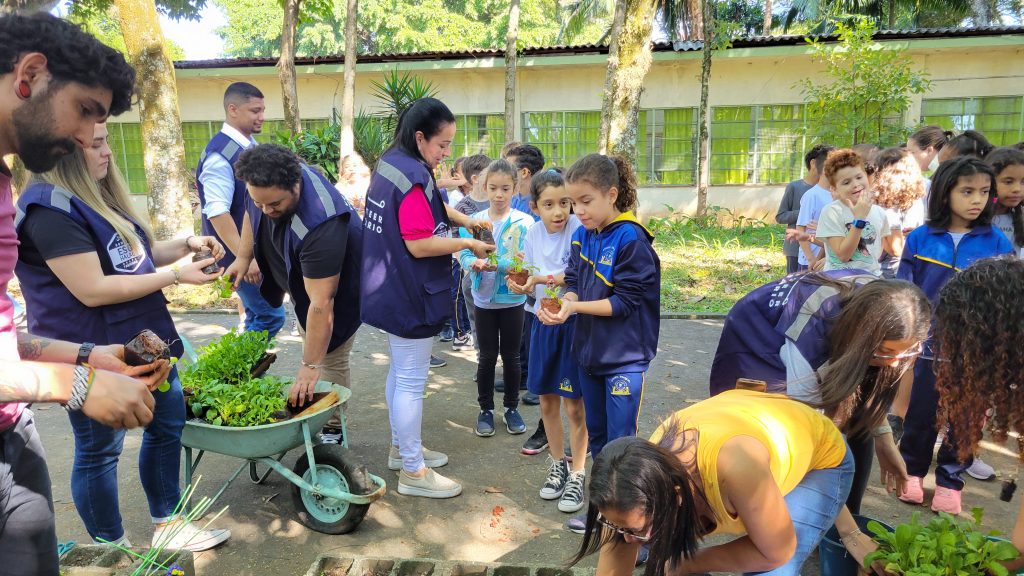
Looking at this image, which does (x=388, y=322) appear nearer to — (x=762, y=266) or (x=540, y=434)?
(x=540, y=434)

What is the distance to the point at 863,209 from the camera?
438cm

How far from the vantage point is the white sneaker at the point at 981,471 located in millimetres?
3840

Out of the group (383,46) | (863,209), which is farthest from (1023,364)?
(383,46)

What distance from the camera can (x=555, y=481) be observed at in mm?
3758

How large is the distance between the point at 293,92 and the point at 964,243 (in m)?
11.5

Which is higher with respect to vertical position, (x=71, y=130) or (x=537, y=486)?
(x=71, y=130)

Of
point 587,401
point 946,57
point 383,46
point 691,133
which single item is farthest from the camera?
point 383,46

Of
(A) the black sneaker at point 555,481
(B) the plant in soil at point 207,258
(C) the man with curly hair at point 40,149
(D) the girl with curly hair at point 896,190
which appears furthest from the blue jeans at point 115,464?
(D) the girl with curly hair at point 896,190

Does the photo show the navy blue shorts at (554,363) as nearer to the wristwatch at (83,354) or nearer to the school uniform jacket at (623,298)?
the school uniform jacket at (623,298)

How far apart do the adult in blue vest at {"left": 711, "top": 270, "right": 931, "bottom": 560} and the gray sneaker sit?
3.56ft

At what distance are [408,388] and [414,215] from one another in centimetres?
95

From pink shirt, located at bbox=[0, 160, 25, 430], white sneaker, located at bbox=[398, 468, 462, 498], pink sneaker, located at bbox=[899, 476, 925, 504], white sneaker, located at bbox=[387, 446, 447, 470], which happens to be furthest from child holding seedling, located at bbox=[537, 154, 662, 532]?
pink shirt, located at bbox=[0, 160, 25, 430]

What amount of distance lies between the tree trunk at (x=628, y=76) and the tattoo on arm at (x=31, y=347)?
666 centimetres

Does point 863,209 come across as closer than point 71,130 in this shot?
No
